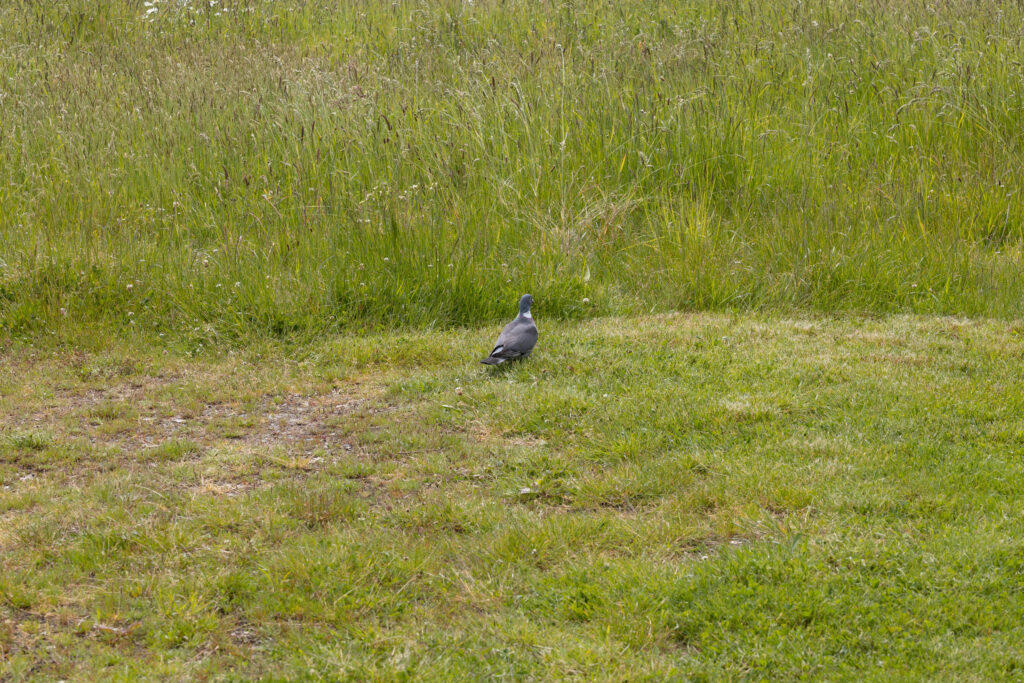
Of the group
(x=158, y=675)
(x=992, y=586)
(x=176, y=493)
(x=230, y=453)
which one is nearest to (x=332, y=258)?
(x=230, y=453)

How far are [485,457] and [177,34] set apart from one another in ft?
28.9

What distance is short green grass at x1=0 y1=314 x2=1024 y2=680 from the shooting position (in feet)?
11.8

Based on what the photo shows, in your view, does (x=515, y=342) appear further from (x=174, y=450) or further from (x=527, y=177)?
(x=527, y=177)

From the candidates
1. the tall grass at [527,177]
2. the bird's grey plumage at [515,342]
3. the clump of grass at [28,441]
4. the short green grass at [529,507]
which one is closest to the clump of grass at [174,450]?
the short green grass at [529,507]

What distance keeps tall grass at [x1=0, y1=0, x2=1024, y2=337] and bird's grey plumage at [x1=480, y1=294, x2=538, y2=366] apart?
1055 millimetres

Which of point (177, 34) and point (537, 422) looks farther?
point (177, 34)

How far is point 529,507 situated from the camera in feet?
15.4

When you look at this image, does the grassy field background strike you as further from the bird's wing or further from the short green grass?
the bird's wing

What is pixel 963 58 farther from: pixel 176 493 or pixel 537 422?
pixel 176 493

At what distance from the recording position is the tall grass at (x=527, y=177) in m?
7.30

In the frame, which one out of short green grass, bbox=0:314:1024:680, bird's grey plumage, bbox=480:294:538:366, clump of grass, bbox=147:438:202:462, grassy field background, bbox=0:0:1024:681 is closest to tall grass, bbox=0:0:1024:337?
grassy field background, bbox=0:0:1024:681

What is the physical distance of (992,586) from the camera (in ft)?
12.5

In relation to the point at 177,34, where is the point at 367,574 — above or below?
below

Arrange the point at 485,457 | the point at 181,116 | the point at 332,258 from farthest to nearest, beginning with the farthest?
1. the point at 181,116
2. the point at 332,258
3. the point at 485,457
